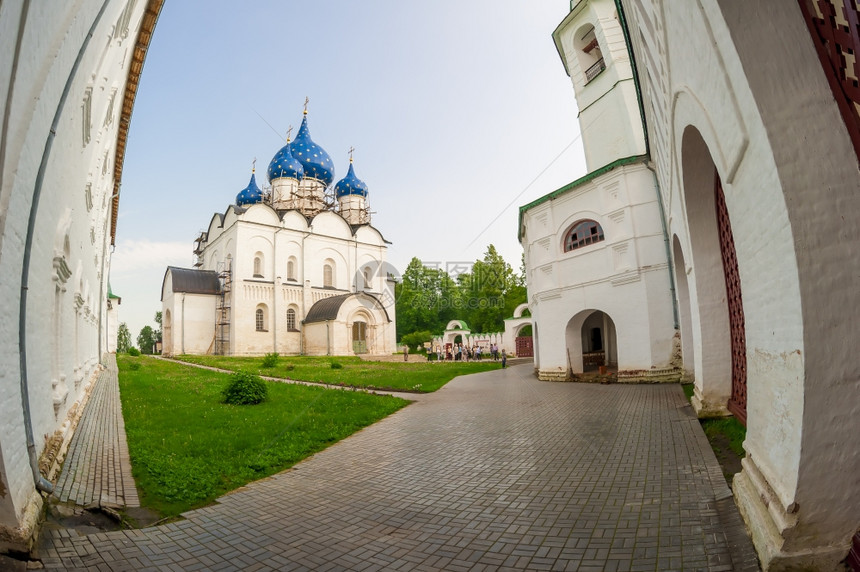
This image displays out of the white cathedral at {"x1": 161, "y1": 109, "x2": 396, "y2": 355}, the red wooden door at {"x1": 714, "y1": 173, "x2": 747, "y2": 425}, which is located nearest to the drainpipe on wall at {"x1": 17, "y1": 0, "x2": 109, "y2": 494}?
the red wooden door at {"x1": 714, "y1": 173, "x2": 747, "y2": 425}

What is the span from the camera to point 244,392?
10.4 m

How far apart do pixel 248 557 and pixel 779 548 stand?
370 cm

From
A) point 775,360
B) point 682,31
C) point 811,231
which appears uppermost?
point 682,31

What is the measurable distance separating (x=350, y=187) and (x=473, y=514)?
163 ft

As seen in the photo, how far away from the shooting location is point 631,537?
11.3 feet

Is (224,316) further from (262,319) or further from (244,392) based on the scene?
(244,392)

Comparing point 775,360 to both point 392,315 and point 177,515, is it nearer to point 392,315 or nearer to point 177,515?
point 177,515

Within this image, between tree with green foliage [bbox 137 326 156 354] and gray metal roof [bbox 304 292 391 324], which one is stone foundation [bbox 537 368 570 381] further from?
tree with green foliage [bbox 137 326 156 354]

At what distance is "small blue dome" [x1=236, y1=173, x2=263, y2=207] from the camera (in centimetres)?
4578

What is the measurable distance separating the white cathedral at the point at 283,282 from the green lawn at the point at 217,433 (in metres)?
24.7

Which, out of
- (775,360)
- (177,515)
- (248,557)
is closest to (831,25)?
(775,360)

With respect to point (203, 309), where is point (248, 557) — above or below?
below

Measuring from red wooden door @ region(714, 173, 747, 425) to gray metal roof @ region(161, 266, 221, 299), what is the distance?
3829cm

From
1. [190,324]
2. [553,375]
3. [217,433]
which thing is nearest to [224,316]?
[190,324]
